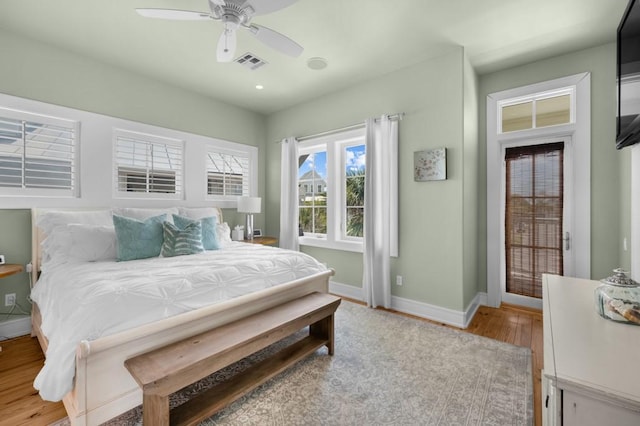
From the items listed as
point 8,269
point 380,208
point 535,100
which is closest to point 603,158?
point 535,100

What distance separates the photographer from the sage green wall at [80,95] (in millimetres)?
2652

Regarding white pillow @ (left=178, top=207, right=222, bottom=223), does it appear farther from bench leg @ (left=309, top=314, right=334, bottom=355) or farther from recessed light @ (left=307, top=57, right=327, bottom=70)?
recessed light @ (left=307, top=57, right=327, bottom=70)

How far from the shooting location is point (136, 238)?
8.50 ft

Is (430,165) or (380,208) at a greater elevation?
(430,165)

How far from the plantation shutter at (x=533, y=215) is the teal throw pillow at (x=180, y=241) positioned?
3.57 meters

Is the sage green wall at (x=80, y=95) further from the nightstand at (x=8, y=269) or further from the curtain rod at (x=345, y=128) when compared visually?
the curtain rod at (x=345, y=128)

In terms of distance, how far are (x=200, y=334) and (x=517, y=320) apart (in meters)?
3.17

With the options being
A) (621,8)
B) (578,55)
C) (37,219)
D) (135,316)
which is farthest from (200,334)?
(578,55)

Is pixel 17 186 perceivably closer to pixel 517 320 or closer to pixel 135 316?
pixel 135 316

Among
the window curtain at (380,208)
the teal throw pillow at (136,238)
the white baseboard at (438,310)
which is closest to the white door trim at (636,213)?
the white baseboard at (438,310)

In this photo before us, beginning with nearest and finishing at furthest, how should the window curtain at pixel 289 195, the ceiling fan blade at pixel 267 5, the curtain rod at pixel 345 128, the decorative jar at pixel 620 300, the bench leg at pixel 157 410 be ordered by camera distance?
1. the decorative jar at pixel 620 300
2. the bench leg at pixel 157 410
3. the ceiling fan blade at pixel 267 5
4. the curtain rod at pixel 345 128
5. the window curtain at pixel 289 195

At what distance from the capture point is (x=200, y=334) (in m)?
1.79

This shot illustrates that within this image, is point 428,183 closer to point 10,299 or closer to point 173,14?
point 173,14

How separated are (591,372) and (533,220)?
301 cm
